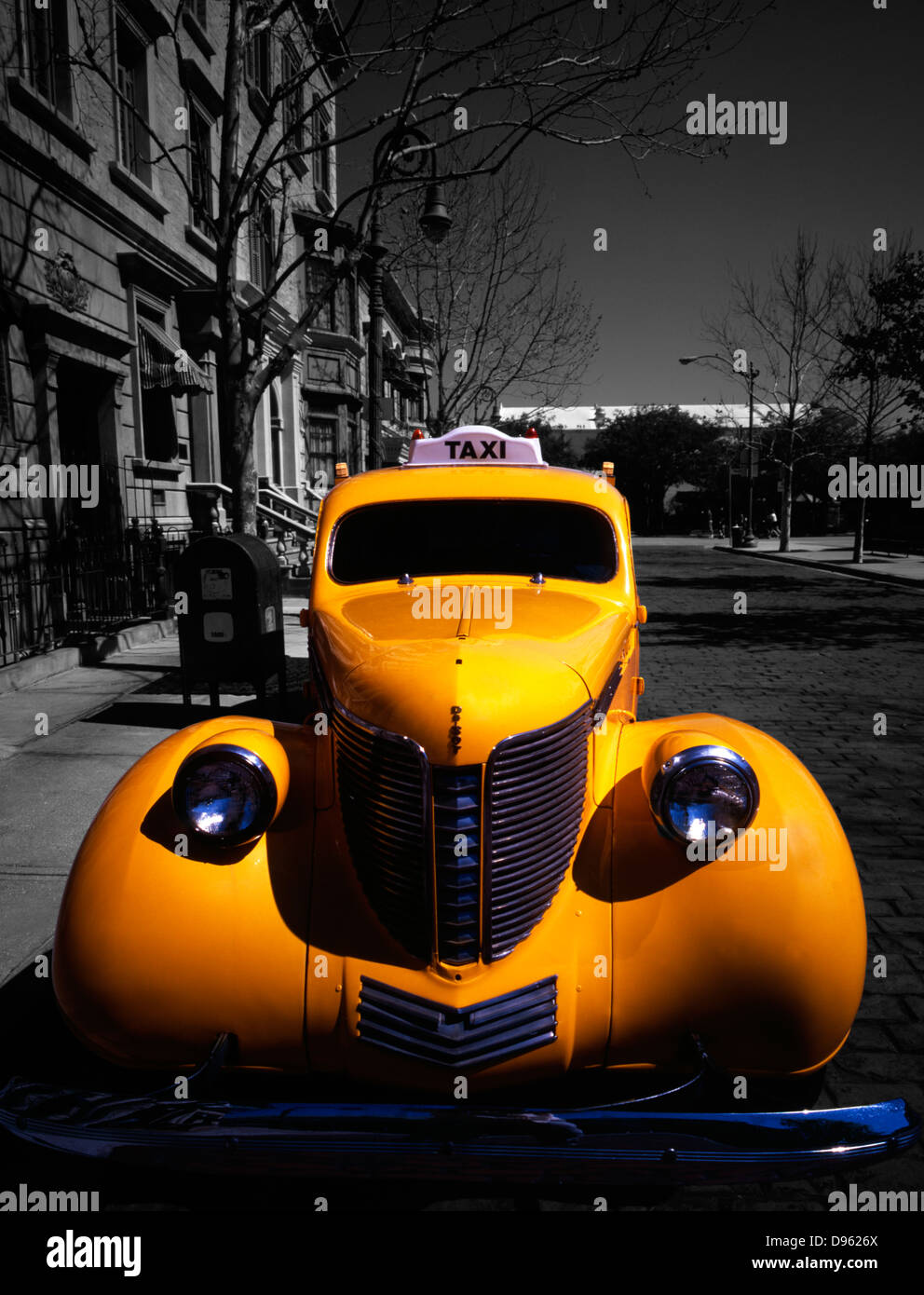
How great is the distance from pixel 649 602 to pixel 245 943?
14601mm

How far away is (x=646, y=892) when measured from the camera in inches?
99.0

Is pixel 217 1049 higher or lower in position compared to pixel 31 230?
lower

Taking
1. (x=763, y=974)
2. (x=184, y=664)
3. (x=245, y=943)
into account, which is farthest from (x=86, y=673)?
(x=763, y=974)

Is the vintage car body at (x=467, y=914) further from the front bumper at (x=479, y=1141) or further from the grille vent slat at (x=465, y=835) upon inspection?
the front bumper at (x=479, y=1141)

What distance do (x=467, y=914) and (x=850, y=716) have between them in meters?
6.23

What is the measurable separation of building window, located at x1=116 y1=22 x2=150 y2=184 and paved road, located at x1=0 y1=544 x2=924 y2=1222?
10.9 m

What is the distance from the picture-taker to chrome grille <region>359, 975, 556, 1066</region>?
231 centimetres

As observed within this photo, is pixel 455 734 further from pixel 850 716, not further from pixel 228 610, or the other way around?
pixel 850 716

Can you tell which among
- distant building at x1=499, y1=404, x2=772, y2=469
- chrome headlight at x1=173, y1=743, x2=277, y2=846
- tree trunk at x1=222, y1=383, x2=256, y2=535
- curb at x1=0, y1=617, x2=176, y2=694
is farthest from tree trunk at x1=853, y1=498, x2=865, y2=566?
distant building at x1=499, y1=404, x2=772, y2=469

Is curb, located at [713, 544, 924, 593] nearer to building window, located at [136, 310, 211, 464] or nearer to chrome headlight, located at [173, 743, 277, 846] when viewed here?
building window, located at [136, 310, 211, 464]

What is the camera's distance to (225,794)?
2.57 meters
